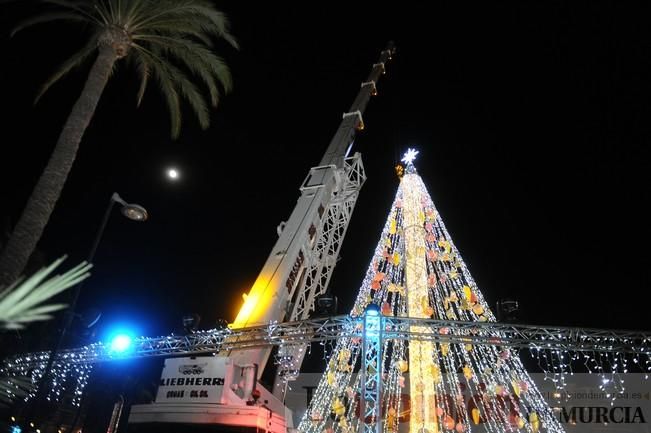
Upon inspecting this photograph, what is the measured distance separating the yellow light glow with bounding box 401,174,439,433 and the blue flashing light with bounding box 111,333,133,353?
8.45 metres

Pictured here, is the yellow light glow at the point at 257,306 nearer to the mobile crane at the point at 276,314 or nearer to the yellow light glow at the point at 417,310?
the mobile crane at the point at 276,314

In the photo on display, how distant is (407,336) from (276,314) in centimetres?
A: 389

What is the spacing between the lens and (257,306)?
1357 centimetres

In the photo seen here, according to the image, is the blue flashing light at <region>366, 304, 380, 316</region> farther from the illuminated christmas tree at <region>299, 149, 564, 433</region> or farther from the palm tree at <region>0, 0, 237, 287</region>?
the palm tree at <region>0, 0, 237, 287</region>

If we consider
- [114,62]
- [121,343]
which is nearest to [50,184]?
[114,62]

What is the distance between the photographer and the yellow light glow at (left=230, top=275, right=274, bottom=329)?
43.8 feet

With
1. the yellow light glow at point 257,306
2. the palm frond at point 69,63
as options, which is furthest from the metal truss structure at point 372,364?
the palm frond at point 69,63

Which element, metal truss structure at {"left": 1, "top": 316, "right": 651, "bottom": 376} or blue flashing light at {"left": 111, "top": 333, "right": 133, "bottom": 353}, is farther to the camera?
blue flashing light at {"left": 111, "top": 333, "right": 133, "bottom": 353}

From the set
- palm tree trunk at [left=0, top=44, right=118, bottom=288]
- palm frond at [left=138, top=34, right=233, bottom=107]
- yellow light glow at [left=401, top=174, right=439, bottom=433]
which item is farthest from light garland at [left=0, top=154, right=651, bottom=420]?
palm frond at [left=138, top=34, right=233, bottom=107]

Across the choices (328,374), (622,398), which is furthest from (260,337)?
(622,398)

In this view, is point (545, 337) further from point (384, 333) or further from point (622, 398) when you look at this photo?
point (622, 398)

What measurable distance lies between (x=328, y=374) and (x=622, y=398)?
42.7 ft

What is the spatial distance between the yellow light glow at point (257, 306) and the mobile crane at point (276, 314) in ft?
0.09

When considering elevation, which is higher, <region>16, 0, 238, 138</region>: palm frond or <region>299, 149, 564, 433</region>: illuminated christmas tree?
<region>16, 0, 238, 138</region>: palm frond
